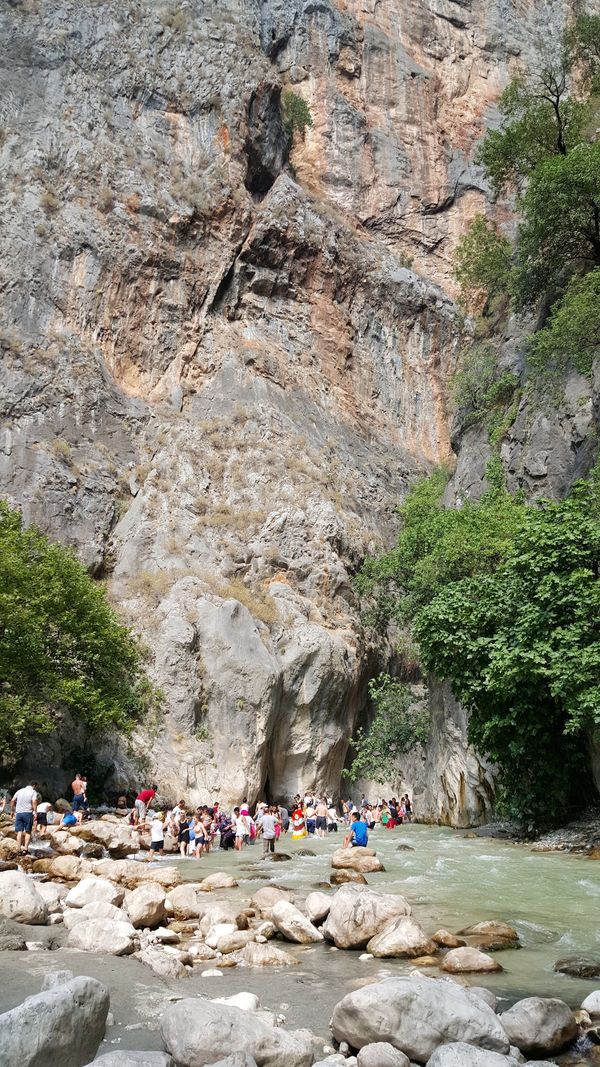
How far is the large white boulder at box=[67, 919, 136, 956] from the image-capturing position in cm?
915

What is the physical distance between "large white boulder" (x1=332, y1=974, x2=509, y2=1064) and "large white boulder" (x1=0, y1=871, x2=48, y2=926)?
524cm

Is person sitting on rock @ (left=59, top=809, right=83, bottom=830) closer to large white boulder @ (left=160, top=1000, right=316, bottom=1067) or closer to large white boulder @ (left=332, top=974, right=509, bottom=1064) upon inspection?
large white boulder @ (left=160, top=1000, right=316, bottom=1067)

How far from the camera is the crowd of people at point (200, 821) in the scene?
17484 mm

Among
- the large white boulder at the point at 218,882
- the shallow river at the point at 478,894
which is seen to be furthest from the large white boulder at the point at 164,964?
the large white boulder at the point at 218,882

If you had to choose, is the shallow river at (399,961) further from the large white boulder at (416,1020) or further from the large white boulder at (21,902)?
the large white boulder at (21,902)

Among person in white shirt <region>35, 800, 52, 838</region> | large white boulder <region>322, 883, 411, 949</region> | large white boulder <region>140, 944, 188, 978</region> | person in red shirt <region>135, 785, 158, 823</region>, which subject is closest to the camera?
large white boulder <region>140, 944, 188, 978</region>

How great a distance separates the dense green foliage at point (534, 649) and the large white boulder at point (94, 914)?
10117mm

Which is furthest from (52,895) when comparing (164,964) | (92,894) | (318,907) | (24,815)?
(24,815)

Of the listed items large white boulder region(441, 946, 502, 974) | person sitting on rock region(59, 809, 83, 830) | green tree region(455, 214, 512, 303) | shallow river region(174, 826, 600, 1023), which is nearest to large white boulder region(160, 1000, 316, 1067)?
shallow river region(174, 826, 600, 1023)

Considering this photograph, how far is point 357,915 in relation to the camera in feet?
32.6

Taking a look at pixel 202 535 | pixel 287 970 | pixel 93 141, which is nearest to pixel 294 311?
pixel 93 141

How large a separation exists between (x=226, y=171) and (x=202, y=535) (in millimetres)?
25191

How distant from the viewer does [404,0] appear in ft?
208

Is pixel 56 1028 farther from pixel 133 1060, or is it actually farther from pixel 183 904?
pixel 183 904
